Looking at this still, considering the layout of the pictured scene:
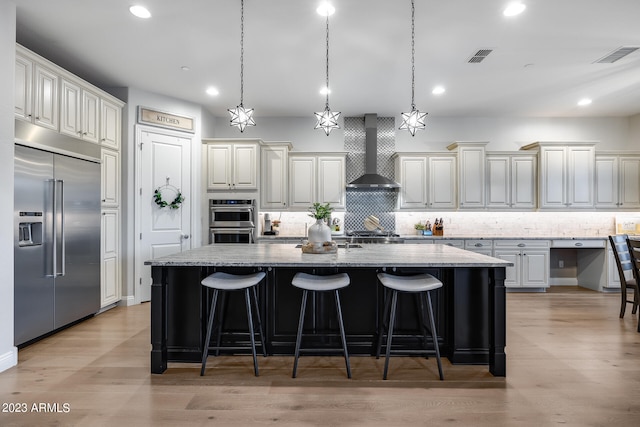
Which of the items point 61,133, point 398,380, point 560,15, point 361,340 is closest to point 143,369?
point 361,340

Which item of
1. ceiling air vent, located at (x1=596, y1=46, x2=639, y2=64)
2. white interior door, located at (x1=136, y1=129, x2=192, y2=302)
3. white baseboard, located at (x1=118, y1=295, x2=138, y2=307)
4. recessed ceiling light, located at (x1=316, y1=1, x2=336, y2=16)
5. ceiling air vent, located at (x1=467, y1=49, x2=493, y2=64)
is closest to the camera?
recessed ceiling light, located at (x1=316, y1=1, x2=336, y2=16)

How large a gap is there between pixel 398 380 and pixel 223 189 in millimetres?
4113

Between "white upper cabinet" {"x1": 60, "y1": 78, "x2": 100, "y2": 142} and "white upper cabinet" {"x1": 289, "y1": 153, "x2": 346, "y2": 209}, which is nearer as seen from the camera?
"white upper cabinet" {"x1": 60, "y1": 78, "x2": 100, "y2": 142}

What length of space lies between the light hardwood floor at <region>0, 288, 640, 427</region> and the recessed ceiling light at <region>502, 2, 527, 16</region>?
9.96 ft

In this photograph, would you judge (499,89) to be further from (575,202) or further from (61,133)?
(61,133)

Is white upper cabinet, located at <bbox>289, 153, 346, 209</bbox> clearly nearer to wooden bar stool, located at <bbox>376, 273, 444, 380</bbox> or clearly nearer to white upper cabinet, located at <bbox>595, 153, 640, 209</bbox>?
wooden bar stool, located at <bbox>376, 273, 444, 380</bbox>

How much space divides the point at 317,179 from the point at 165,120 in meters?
2.50

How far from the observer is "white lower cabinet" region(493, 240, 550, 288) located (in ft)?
19.4

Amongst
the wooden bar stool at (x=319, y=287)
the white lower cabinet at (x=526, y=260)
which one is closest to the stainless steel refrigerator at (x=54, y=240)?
the wooden bar stool at (x=319, y=287)

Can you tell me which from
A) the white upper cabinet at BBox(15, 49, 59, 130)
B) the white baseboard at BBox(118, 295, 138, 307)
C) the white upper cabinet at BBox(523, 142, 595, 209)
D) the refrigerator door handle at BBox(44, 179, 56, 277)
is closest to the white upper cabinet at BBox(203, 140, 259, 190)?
the white baseboard at BBox(118, 295, 138, 307)

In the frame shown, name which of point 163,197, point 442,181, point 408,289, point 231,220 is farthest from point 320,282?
point 442,181

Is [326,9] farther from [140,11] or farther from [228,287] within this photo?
[228,287]

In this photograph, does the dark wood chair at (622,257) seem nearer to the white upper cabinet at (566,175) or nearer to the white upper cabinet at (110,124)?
the white upper cabinet at (566,175)

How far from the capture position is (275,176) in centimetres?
614
